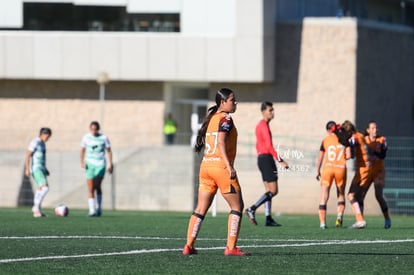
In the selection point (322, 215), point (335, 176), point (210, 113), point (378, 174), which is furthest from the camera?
point (378, 174)

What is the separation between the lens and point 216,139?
544 inches

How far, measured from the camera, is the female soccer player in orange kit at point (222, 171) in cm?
1374

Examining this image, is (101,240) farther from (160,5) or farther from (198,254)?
(160,5)

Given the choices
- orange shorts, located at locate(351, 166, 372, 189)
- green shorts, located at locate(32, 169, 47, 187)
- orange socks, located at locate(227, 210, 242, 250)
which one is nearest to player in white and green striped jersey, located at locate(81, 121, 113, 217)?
green shorts, located at locate(32, 169, 47, 187)

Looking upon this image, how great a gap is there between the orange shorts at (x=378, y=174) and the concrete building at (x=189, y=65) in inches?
758

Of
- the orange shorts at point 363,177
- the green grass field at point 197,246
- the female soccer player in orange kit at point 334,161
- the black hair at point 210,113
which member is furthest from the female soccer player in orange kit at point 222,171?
the orange shorts at point 363,177

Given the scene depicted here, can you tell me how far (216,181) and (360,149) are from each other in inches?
324

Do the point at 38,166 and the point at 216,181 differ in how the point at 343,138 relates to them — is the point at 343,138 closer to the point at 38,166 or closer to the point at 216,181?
the point at 38,166

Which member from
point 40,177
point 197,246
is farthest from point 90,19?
point 197,246

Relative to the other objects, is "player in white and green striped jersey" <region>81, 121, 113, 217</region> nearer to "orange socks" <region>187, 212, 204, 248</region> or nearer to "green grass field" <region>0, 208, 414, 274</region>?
"green grass field" <region>0, 208, 414, 274</region>

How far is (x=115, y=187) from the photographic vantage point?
38500 mm

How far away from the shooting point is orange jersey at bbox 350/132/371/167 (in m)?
21.5

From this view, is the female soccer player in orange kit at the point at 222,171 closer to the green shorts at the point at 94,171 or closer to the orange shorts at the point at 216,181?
the orange shorts at the point at 216,181

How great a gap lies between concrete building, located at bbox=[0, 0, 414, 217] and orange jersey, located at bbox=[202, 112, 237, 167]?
26922 mm
